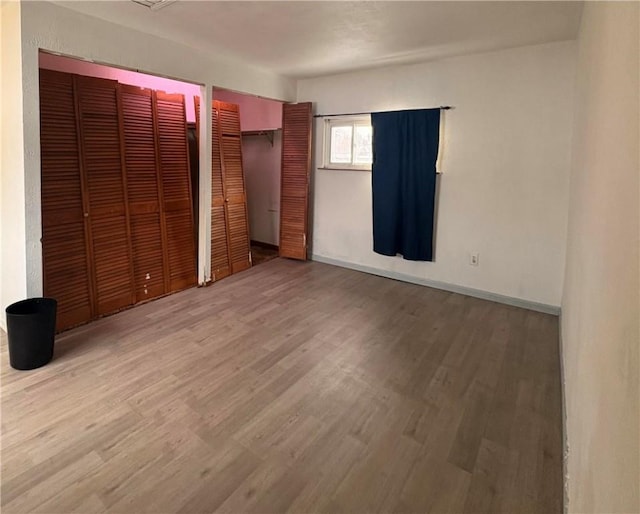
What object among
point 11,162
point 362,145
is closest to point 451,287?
point 362,145

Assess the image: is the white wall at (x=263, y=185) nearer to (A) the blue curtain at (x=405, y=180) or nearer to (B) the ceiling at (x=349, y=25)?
(A) the blue curtain at (x=405, y=180)

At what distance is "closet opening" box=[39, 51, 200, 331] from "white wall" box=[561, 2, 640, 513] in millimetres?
3309

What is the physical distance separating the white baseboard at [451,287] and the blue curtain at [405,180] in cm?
28

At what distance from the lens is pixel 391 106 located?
425cm

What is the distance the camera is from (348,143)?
4.77m

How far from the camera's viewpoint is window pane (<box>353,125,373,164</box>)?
4.59m

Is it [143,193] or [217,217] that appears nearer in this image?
[143,193]

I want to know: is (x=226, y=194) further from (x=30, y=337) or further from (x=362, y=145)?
(x=30, y=337)

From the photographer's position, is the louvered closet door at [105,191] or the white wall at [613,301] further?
the louvered closet door at [105,191]

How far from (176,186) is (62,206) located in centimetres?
109

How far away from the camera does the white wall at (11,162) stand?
2.55 meters

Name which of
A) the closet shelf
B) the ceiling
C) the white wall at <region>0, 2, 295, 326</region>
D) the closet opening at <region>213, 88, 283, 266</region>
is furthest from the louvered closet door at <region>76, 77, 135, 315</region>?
the closet shelf

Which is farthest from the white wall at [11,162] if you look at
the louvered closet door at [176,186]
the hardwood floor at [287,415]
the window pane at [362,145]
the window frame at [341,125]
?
the window pane at [362,145]

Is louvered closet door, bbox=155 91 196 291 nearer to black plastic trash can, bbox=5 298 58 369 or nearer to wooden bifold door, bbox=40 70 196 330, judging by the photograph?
wooden bifold door, bbox=40 70 196 330
